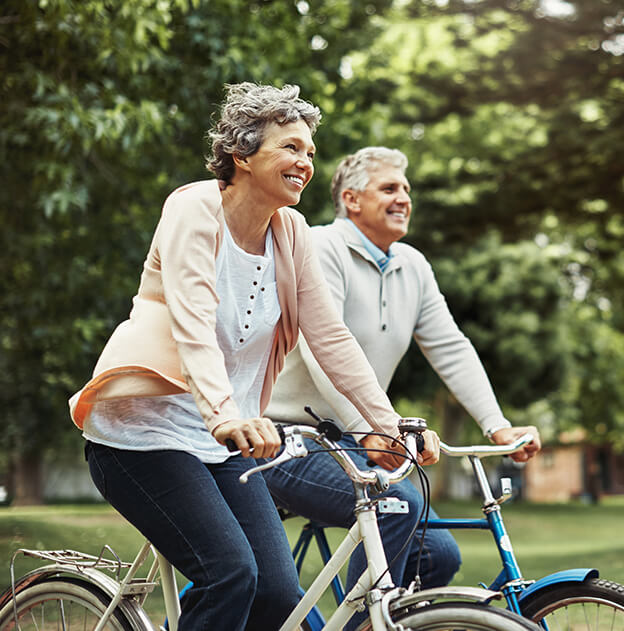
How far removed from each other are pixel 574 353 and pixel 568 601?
22217mm

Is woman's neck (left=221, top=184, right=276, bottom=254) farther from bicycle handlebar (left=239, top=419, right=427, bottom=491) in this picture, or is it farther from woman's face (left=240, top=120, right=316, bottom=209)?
bicycle handlebar (left=239, top=419, right=427, bottom=491)

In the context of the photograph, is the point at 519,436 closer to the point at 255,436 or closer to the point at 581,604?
the point at 581,604

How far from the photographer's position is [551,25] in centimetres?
1227

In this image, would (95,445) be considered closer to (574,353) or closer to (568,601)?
Result: (568,601)

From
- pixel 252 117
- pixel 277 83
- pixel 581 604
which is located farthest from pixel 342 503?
pixel 277 83

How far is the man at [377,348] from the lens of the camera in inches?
135

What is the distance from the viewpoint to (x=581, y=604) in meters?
3.12

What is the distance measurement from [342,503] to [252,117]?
1301 mm

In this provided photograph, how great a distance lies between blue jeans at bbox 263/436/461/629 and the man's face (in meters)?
0.88

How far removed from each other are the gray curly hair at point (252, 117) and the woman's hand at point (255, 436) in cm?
84

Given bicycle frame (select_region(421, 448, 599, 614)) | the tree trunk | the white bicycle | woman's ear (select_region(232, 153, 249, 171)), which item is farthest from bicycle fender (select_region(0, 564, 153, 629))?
the tree trunk

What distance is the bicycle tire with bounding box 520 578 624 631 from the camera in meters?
3.02

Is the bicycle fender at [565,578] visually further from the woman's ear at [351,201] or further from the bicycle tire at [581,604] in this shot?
the woman's ear at [351,201]

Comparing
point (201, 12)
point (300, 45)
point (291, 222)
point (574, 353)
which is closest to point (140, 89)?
point (201, 12)
